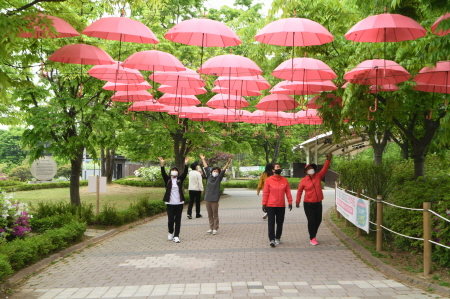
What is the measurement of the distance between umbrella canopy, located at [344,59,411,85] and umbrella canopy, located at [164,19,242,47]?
2435 mm

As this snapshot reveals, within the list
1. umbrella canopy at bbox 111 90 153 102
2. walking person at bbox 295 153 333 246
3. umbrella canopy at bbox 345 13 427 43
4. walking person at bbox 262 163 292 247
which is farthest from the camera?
umbrella canopy at bbox 111 90 153 102

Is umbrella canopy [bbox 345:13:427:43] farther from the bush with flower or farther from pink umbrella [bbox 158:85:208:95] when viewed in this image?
the bush with flower

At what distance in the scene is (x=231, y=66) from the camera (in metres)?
9.47

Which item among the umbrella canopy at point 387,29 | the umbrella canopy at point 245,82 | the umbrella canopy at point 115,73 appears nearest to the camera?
the umbrella canopy at point 387,29

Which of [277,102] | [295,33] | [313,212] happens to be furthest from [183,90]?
[313,212]

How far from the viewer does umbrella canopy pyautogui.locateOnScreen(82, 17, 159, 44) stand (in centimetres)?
838

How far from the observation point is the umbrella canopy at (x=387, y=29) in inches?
298

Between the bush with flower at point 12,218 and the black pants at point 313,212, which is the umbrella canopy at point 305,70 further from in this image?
the bush with flower at point 12,218

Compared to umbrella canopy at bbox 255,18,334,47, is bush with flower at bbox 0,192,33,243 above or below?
below

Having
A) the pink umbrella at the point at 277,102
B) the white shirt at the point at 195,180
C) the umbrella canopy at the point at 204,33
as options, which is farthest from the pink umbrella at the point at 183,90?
the umbrella canopy at the point at 204,33

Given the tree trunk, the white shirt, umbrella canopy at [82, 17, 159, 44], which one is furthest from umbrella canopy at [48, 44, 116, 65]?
the tree trunk

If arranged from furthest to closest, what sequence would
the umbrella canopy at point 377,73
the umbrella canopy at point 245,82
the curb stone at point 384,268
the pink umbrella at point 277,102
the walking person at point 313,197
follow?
1. the pink umbrella at point 277,102
2. the umbrella canopy at point 245,82
3. the walking person at point 313,197
4. the umbrella canopy at point 377,73
5. the curb stone at point 384,268

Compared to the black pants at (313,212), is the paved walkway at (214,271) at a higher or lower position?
lower

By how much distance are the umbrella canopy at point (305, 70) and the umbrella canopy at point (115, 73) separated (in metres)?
3.81
